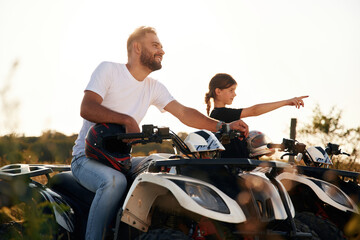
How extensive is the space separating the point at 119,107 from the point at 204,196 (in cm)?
167

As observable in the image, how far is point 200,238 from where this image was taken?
257 centimetres

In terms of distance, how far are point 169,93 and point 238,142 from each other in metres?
0.87

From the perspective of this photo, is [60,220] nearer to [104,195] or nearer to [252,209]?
[104,195]

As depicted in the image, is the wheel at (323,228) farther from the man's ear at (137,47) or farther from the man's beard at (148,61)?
the man's ear at (137,47)

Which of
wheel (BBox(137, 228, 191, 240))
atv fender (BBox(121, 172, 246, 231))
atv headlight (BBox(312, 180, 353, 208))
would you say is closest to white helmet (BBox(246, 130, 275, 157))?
atv headlight (BBox(312, 180, 353, 208))

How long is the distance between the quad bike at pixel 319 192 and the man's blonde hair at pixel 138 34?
157 cm

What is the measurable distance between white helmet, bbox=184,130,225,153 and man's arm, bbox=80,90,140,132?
39 cm

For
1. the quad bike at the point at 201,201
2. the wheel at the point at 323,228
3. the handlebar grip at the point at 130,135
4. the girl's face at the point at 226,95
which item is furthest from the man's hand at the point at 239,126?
the girl's face at the point at 226,95

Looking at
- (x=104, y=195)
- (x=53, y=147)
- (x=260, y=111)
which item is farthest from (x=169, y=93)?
(x=53, y=147)

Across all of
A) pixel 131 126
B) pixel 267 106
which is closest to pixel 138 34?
pixel 131 126

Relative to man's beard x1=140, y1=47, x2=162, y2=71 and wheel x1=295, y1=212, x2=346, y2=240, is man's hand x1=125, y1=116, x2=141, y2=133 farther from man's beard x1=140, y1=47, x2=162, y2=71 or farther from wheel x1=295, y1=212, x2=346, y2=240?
wheel x1=295, y1=212, x2=346, y2=240

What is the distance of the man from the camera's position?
2963mm

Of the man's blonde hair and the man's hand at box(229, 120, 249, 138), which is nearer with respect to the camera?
the man's hand at box(229, 120, 249, 138)

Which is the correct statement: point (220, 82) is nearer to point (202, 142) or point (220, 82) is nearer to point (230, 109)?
point (230, 109)
